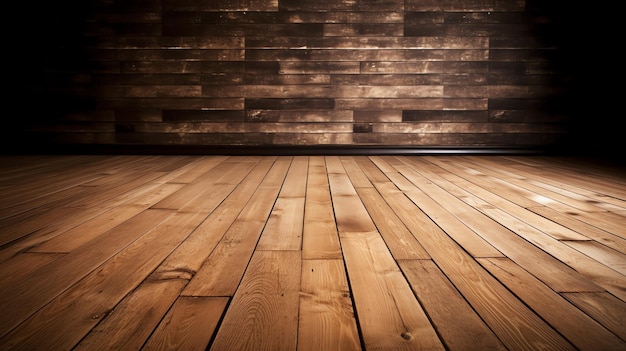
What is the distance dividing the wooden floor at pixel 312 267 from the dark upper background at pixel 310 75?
1.85m

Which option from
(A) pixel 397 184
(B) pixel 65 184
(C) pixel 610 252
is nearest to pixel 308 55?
(A) pixel 397 184

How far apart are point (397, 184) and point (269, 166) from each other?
4.07ft

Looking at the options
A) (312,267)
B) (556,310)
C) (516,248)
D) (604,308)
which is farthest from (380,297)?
(516,248)

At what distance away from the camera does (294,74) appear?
427 cm

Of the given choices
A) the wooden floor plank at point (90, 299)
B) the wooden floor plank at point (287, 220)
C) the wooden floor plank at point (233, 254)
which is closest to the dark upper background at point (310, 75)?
Result: the wooden floor plank at point (287, 220)

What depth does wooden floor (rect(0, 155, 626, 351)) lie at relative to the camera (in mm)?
848

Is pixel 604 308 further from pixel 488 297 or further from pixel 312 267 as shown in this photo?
pixel 312 267

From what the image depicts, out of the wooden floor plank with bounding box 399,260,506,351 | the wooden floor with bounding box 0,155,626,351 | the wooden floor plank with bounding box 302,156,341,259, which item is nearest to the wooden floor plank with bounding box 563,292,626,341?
the wooden floor with bounding box 0,155,626,351

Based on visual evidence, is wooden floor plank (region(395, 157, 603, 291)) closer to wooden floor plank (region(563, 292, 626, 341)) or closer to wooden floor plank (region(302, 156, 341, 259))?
wooden floor plank (region(563, 292, 626, 341))

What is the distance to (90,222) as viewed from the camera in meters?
1.71

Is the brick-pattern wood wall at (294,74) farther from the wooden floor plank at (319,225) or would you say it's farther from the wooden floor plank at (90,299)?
the wooden floor plank at (90,299)

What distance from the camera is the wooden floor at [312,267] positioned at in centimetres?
85

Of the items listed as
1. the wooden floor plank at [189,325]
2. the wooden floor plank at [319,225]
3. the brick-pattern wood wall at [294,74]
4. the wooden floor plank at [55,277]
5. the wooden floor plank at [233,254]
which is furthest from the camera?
the brick-pattern wood wall at [294,74]

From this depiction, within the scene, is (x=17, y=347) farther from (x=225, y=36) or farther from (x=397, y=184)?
(x=225, y=36)
